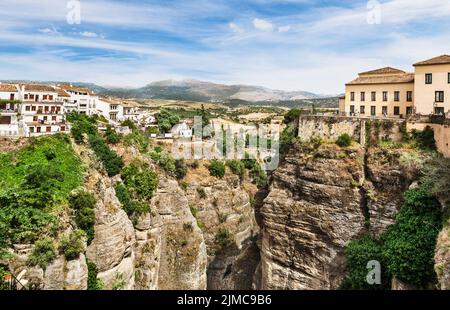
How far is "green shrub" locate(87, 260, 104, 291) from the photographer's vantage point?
80.4 feet

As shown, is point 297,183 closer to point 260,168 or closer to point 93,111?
point 260,168

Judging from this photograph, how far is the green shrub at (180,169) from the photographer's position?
148 feet

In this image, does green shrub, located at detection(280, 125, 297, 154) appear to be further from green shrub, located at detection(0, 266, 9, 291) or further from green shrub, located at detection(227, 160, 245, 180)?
green shrub, located at detection(0, 266, 9, 291)

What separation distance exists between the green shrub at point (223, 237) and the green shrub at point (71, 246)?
22.6 meters

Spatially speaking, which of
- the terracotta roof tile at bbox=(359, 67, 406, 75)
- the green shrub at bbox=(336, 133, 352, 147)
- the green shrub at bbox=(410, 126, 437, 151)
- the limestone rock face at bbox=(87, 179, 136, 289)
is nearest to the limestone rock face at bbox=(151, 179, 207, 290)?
the limestone rock face at bbox=(87, 179, 136, 289)

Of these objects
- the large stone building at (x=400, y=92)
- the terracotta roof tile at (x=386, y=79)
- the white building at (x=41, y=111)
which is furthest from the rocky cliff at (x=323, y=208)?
the white building at (x=41, y=111)

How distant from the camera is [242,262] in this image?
146 feet

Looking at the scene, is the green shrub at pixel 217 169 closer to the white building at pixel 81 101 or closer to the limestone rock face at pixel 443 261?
the white building at pixel 81 101

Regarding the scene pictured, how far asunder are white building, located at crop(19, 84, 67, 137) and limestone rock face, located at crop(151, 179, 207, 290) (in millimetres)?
11528

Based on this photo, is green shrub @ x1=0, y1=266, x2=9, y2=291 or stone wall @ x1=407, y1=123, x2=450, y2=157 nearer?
green shrub @ x1=0, y1=266, x2=9, y2=291

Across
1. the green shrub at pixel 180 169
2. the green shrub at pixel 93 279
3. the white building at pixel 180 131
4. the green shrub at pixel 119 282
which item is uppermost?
the white building at pixel 180 131

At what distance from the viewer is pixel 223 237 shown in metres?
44.4

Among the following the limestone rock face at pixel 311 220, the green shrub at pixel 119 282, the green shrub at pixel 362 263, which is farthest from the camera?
the limestone rock face at pixel 311 220
